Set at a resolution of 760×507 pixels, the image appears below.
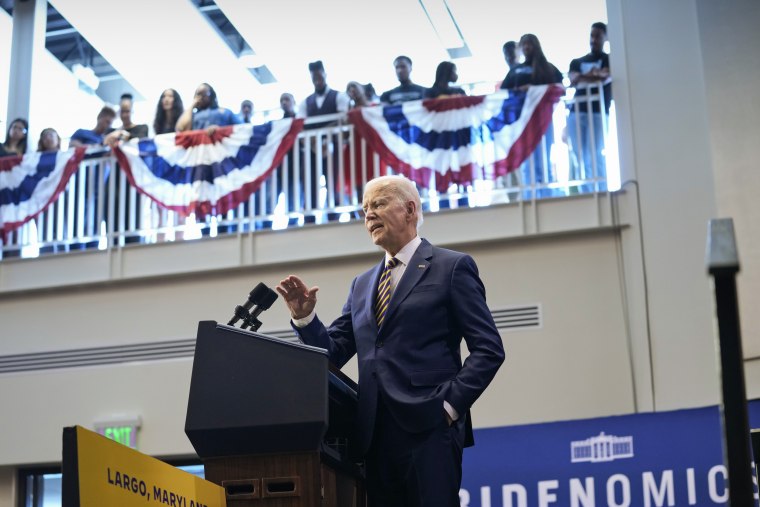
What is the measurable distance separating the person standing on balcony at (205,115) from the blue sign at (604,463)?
135 inches

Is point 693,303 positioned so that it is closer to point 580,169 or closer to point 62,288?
point 580,169

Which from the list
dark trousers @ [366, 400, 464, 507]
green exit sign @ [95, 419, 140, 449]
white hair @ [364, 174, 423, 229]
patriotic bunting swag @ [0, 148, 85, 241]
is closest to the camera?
dark trousers @ [366, 400, 464, 507]

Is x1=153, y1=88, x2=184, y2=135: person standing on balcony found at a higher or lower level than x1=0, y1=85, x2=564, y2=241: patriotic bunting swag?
higher

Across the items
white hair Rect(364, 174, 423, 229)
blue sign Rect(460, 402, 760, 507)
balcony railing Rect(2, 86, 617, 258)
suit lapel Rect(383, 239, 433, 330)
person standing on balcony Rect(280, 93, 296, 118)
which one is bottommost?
blue sign Rect(460, 402, 760, 507)

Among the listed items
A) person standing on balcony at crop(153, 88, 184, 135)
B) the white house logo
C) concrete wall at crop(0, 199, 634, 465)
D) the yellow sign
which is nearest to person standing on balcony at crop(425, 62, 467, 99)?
concrete wall at crop(0, 199, 634, 465)

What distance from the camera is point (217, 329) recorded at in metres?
2.83

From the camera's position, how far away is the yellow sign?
90.0 inches

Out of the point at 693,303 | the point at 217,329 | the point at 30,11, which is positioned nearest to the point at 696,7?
the point at 693,303

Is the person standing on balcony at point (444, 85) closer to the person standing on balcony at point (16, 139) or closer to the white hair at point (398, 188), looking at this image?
the person standing on balcony at point (16, 139)

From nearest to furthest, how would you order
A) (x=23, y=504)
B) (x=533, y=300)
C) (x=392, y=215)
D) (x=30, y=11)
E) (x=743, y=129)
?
(x=392, y=215) → (x=743, y=129) → (x=533, y=300) → (x=23, y=504) → (x=30, y=11)

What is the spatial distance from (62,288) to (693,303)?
472 cm

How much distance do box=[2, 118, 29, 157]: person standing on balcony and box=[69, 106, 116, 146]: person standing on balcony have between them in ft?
1.50

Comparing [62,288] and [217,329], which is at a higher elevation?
[62,288]

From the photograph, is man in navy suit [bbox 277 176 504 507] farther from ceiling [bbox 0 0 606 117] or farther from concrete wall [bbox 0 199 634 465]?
ceiling [bbox 0 0 606 117]
